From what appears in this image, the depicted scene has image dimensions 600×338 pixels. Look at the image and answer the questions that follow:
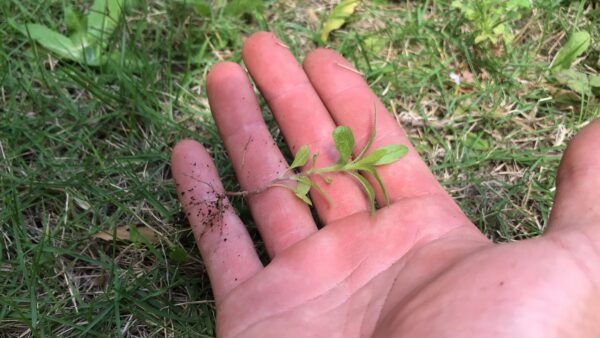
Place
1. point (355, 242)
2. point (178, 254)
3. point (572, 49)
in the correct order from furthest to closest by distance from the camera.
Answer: point (572, 49) → point (178, 254) → point (355, 242)

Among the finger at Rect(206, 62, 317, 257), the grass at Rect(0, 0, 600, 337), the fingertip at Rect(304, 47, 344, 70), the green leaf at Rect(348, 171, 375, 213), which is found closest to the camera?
the green leaf at Rect(348, 171, 375, 213)

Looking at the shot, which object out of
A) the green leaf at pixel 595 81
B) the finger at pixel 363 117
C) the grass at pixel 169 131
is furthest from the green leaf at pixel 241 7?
the green leaf at pixel 595 81

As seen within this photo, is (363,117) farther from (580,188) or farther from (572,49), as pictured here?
(572,49)

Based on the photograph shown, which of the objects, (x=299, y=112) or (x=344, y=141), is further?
(x=299, y=112)

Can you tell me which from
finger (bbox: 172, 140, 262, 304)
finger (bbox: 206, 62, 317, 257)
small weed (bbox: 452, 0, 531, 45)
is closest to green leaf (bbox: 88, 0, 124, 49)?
finger (bbox: 206, 62, 317, 257)

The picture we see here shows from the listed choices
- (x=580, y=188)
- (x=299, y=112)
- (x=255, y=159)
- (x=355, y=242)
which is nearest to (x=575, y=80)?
(x=580, y=188)

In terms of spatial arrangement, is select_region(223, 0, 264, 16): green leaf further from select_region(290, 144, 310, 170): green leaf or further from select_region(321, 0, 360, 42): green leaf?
select_region(290, 144, 310, 170): green leaf

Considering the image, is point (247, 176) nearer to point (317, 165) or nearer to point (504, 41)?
point (317, 165)
